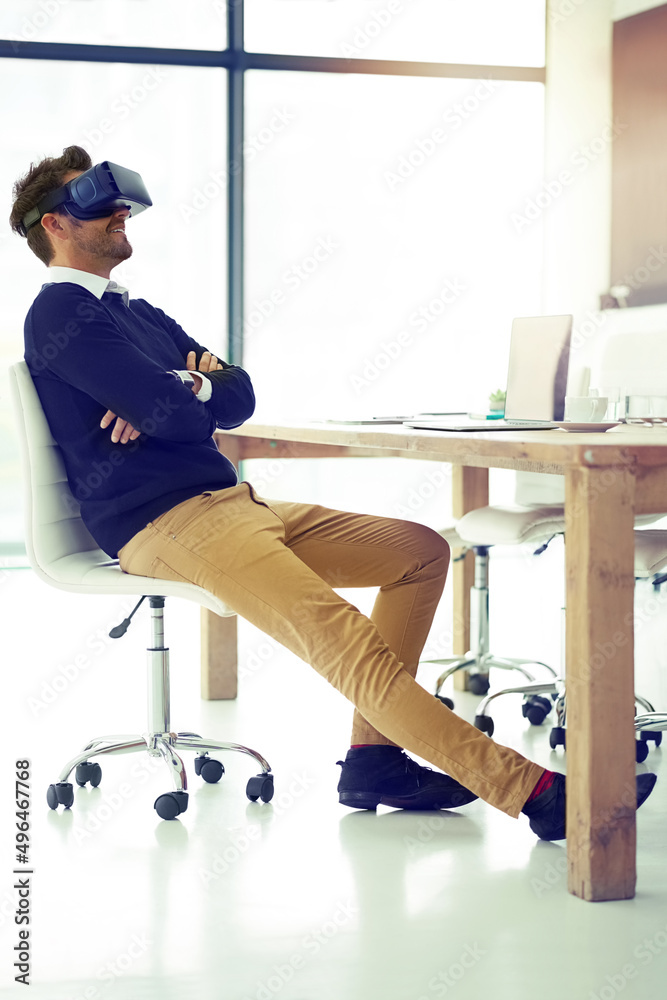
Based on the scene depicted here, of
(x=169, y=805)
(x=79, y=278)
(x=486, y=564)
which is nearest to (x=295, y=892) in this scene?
(x=169, y=805)

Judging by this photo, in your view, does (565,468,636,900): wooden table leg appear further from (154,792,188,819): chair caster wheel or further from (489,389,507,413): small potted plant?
(489,389,507,413): small potted plant

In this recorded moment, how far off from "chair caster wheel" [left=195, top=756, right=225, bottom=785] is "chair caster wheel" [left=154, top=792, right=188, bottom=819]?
0.24 metres

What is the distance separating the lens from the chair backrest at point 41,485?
2443mm

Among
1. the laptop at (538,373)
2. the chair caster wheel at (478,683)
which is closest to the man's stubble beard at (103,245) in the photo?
the laptop at (538,373)

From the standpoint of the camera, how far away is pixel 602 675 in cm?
201

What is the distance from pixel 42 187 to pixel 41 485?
2.08 ft

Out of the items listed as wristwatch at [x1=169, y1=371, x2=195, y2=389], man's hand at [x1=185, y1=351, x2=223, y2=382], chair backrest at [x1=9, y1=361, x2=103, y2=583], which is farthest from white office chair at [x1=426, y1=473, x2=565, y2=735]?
chair backrest at [x1=9, y1=361, x2=103, y2=583]

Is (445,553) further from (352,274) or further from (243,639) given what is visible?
(352,274)

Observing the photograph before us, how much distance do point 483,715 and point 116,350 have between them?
55.7 inches

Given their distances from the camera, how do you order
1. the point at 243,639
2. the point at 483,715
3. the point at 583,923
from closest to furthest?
the point at 583,923 < the point at 483,715 < the point at 243,639

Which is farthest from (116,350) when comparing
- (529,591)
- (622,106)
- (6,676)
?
(622,106)

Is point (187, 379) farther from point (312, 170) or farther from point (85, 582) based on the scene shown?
point (312, 170)

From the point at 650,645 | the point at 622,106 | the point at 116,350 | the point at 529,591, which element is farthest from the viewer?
the point at 622,106

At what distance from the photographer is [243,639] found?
4.66 meters
